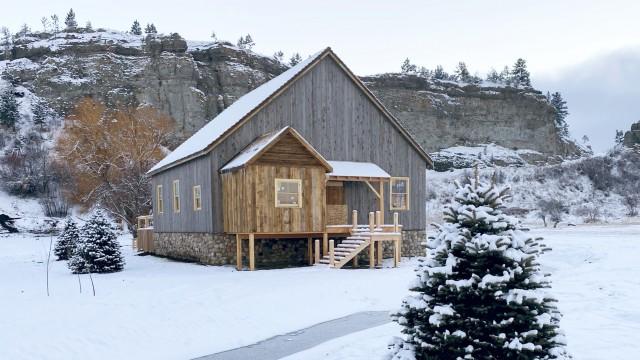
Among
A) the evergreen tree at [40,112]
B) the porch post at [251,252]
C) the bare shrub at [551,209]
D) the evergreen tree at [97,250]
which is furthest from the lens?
the evergreen tree at [40,112]

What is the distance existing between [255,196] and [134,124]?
27202 mm

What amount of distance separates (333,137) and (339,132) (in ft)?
1.29

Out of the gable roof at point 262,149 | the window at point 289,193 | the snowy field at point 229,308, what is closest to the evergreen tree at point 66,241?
the snowy field at point 229,308

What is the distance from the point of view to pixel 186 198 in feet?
79.8

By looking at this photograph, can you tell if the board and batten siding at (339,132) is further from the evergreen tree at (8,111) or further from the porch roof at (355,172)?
the evergreen tree at (8,111)

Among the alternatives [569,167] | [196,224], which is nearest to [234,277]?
[196,224]

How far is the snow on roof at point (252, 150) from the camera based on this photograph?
19594 mm

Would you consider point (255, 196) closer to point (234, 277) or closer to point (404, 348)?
point (234, 277)

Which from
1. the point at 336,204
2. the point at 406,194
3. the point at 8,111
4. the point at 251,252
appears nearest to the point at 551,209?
the point at 406,194

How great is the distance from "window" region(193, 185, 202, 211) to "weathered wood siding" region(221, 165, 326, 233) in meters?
1.73

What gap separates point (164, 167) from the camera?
26312 mm

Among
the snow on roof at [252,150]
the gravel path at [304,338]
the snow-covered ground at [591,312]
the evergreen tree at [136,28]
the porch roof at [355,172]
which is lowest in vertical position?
the gravel path at [304,338]

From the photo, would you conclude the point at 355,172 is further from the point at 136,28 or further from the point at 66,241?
the point at 136,28

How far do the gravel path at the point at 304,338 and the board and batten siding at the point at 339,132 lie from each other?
10.5m
